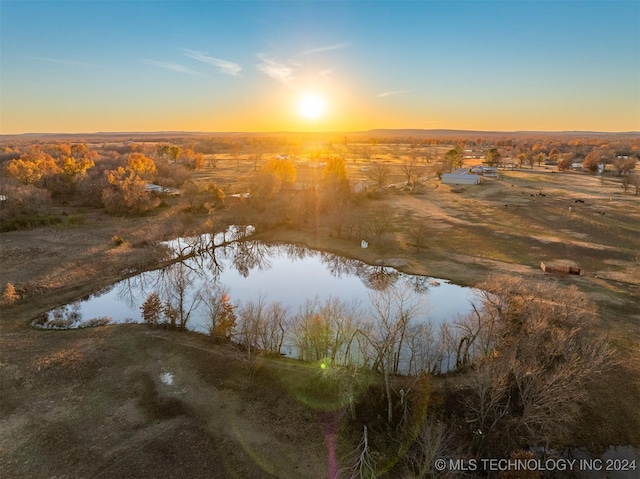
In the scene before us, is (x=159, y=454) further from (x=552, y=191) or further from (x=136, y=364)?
(x=552, y=191)

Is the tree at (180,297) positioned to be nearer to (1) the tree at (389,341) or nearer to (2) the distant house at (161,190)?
(1) the tree at (389,341)

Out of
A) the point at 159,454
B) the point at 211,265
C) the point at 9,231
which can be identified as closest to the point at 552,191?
the point at 211,265

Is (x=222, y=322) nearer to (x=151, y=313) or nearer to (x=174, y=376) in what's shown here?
(x=174, y=376)

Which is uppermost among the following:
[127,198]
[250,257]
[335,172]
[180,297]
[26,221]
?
[335,172]

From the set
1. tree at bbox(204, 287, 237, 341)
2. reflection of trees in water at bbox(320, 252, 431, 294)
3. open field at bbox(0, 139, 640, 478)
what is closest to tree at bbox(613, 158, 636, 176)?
open field at bbox(0, 139, 640, 478)

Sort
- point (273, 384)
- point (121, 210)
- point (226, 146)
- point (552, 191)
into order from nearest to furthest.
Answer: point (273, 384) → point (121, 210) → point (552, 191) → point (226, 146)

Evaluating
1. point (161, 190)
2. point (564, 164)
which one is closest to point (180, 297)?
point (161, 190)

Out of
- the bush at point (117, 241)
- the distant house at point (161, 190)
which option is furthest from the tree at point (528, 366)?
the distant house at point (161, 190)

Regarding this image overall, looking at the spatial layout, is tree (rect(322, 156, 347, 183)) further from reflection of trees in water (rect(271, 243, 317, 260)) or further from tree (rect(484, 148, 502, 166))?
tree (rect(484, 148, 502, 166))
